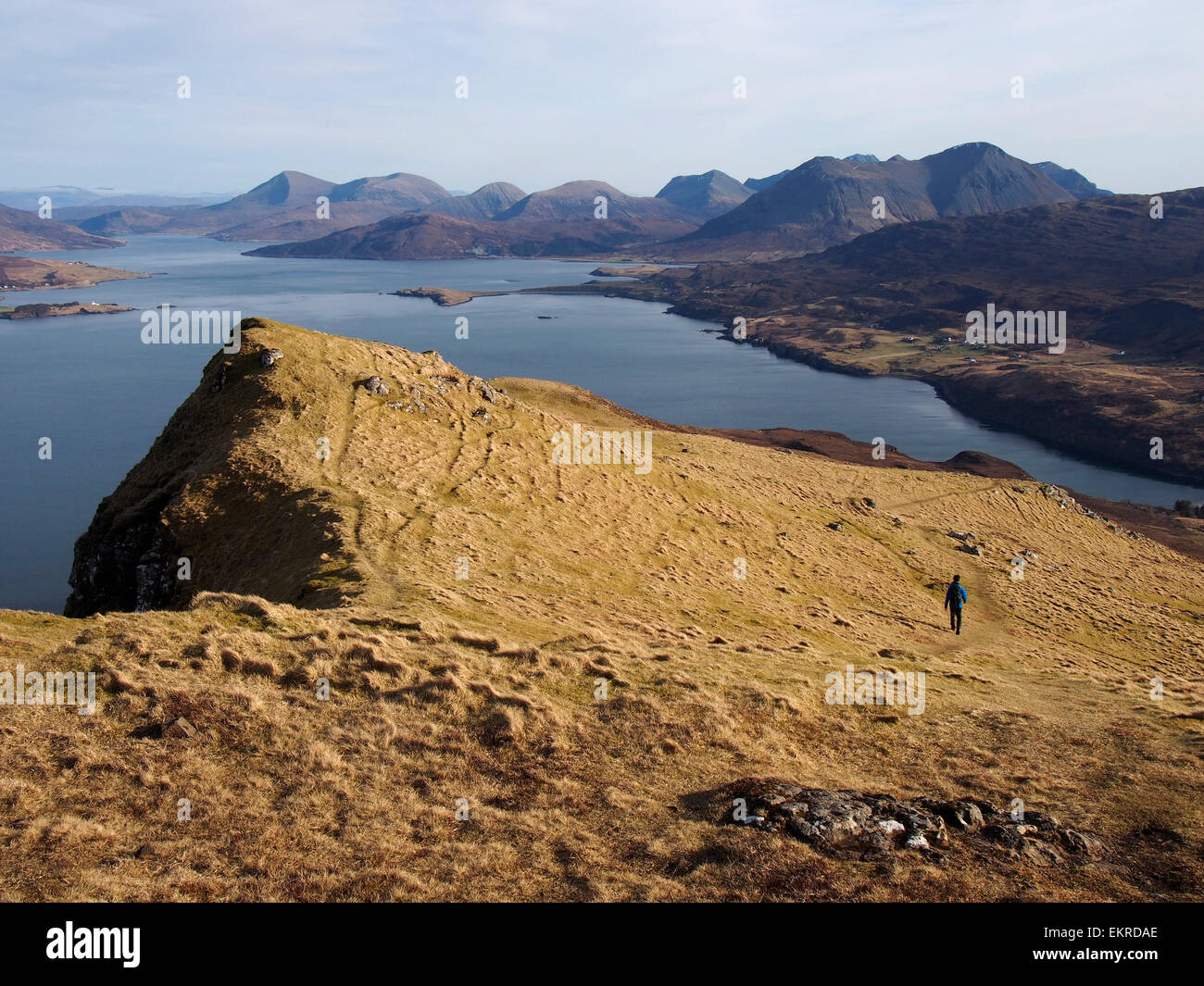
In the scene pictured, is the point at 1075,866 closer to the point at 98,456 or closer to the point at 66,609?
the point at 66,609

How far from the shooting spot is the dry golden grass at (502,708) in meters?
14.5

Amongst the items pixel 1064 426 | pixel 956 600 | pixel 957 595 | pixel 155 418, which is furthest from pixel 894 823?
pixel 1064 426

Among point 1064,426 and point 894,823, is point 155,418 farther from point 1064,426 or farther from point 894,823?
point 1064,426

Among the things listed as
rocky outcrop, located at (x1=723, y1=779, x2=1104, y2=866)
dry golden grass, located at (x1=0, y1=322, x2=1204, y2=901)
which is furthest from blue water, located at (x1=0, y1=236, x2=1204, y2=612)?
rocky outcrop, located at (x1=723, y1=779, x2=1104, y2=866)

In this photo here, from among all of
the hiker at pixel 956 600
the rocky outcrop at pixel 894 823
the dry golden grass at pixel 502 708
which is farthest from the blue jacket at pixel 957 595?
the rocky outcrop at pixel 894 823

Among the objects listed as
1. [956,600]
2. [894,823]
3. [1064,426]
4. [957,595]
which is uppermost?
[1064,426]

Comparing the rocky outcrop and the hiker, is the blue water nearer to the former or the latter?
the hiker

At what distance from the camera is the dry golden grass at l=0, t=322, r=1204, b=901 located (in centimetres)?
1453

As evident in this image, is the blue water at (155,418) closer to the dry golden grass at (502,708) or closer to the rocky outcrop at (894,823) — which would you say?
the dry golden grass at (502,708)

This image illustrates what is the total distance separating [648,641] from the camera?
2892 centimetres

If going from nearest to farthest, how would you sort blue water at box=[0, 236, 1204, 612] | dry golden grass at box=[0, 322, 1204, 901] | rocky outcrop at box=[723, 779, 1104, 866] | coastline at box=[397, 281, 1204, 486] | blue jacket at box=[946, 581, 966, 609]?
dry golden grass at box=[0, 322, 1204, 901]
rocky outcrop at box=[723, 779, 1104, 866]
blue jacket at box=[946, 581, 966, 609]
blue water at box=[0, 236, 1204, 612]
coastline at box=[397, 281, 1204, 486]

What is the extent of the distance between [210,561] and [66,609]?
13711 mm

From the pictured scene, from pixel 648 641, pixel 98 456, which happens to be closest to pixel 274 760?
pixel 648 641

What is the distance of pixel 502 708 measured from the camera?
20328mm
